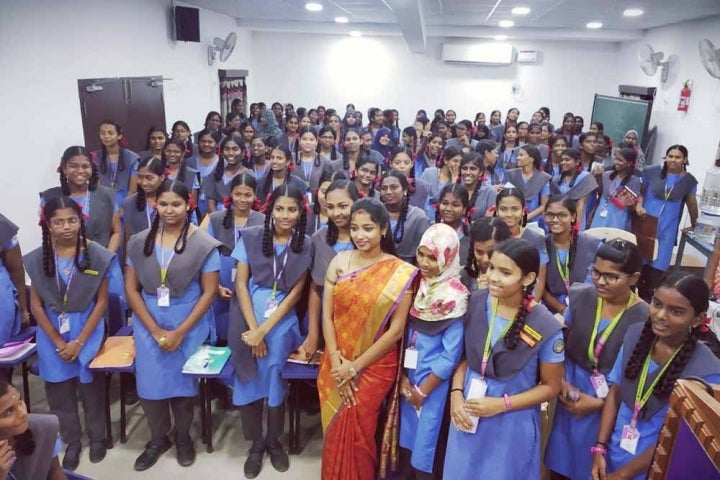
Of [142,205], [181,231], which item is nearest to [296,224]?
[181,231]

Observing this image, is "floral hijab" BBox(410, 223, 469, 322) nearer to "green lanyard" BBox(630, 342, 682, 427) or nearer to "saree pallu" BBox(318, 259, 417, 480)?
"saree pallu" BBox(318, 259, 417, 480)

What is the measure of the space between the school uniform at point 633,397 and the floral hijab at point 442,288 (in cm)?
61

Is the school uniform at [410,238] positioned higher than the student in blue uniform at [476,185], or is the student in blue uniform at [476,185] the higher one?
the student in blue uniform at [476,185]

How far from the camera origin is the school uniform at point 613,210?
→ 4668mm

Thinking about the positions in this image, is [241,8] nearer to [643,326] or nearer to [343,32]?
[343,32]

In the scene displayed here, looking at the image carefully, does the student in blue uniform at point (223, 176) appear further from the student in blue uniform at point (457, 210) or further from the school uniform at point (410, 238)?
the student in blue uniform at point (457, 210)

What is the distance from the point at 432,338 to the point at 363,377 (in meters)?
0.35

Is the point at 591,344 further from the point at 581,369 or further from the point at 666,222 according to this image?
the point at 666,222

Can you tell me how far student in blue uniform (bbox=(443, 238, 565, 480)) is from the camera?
1.88 meters

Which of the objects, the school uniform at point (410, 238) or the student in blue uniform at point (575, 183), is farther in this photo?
the student in blue uniform at point (575, 183)

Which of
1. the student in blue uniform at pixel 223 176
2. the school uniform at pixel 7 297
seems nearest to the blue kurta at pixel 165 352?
the school uniform at pixel 7 297

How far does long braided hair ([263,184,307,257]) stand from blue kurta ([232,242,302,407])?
0.05 meters

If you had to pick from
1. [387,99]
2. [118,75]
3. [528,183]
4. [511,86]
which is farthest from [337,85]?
[528,183]

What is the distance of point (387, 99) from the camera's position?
39.4ft
